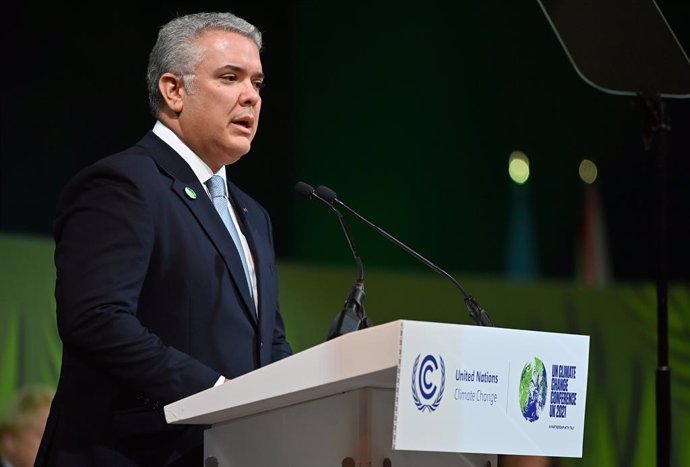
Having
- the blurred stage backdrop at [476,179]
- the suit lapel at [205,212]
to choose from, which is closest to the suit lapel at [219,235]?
the suit lapel at [205,212]

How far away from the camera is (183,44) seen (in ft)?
8.46

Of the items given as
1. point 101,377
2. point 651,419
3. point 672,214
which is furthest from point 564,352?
point 672,214

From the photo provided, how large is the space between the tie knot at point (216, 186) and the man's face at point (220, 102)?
36 mm

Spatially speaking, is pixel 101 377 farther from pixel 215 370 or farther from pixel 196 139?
pixel 196 139

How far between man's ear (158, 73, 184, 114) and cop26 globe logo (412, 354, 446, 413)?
103 cm

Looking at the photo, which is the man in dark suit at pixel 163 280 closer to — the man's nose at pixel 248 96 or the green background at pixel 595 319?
the man's nose at pixel 248 96

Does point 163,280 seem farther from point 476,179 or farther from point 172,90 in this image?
point 476,179

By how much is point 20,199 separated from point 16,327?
0.51 metres

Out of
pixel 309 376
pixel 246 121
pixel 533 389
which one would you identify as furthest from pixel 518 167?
pixel 309 376

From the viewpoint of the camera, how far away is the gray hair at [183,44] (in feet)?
8.42

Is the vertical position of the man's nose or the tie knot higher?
the man's nose

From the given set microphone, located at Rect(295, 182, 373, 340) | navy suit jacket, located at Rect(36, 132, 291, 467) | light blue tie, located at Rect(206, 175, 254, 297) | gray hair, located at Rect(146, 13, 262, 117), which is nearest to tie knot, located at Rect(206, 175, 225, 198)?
light blue tie, located at Rect(206, 175, 254, 297)

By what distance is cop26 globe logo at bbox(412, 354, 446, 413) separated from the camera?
1776 millimetres

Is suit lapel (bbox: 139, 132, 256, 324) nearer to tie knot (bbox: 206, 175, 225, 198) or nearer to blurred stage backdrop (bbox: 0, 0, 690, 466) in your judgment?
tie knot (bbox: 206, 175, 225, 198)
